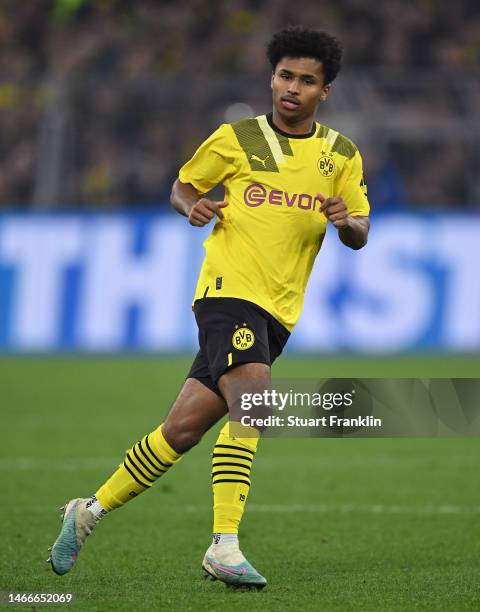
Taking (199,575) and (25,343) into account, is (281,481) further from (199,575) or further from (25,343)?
(25,343)

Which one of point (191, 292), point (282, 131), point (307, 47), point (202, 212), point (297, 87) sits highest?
point (307, 47)

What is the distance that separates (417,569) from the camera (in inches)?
234

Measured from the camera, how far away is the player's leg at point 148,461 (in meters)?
5.52

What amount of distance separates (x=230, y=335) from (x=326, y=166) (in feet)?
2.67

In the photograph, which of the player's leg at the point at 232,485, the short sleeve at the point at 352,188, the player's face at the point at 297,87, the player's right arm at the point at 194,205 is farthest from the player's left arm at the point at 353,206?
the player's leg at the point at 232,485

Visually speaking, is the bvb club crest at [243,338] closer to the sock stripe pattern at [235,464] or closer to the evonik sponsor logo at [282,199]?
the sock stripe pattern at [235,464]

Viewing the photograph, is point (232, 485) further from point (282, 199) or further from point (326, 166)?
point (326, 166)

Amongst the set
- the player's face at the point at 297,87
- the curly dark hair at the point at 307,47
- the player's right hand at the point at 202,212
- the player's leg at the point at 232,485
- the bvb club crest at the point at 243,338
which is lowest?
the player's leg at the point at 232,485

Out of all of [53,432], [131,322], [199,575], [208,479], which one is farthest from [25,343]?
[199,575]

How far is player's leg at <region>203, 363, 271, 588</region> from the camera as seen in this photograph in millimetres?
5348

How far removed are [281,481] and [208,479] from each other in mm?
482

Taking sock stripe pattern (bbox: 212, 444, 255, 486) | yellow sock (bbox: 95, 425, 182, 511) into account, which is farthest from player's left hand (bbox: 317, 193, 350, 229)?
yellow sock (bbox: 95, 425, 182, 511)

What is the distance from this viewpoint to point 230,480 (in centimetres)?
545

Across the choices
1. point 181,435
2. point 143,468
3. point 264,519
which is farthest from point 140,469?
point 264,519
